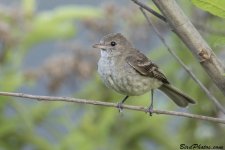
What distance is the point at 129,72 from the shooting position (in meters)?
3.87

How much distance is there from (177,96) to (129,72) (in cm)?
34

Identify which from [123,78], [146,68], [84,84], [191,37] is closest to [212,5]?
[191,37]

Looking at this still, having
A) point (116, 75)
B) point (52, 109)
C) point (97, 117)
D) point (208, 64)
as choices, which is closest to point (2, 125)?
point (52, 109)

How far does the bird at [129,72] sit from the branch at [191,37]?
5.21 feet

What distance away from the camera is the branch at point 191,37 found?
1902 millimetres

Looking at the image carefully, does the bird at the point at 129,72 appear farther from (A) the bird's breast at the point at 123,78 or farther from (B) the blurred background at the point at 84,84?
(B) the blurred background at the point at 84,84

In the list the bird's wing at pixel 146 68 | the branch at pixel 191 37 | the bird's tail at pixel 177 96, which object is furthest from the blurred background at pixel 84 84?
the branch at pixel 191 37

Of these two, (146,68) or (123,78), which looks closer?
(123,78)

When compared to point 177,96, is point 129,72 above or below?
above

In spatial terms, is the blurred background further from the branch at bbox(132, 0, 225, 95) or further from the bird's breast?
the branch at bbox(132, 0, 225, 95)

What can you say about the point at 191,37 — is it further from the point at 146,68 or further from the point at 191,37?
the point at 146,68

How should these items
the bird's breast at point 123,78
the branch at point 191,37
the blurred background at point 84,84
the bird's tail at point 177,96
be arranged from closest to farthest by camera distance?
the branch at point 191,37 < the bird's breast at point 123,78 < the bird's tail at point 177,96 < the blurred background at point 84,84

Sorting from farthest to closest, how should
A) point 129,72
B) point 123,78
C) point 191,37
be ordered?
1. point 129,72
2. point 123,78
3. point 191,37

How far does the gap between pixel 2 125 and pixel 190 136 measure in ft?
4.77
